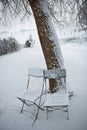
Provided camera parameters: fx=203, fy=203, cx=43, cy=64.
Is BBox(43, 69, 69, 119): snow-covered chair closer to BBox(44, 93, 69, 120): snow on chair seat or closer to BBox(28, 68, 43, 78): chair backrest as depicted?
BBox(44, 93, 69, 120): snow on chair seat

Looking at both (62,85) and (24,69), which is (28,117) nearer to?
(62,85)

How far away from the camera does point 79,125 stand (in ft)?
13.1

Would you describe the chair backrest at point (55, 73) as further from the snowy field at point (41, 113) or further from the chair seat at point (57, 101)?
the snowy field at point (41, 113)

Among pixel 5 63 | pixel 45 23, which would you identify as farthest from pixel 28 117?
pixel 5 63

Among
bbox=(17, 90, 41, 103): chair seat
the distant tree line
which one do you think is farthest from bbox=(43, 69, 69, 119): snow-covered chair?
the distant tree line

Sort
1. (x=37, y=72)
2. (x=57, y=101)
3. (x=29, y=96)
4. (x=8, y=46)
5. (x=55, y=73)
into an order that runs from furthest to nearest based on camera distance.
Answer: (x=8, y=46), (x=37, y=72), (x=55, y=73), (x=29, y=96), (x=57, y=101)

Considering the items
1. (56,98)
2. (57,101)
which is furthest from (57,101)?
(56,98)

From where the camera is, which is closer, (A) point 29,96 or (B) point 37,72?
(A) point 29,96

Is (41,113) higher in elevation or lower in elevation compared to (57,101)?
lower

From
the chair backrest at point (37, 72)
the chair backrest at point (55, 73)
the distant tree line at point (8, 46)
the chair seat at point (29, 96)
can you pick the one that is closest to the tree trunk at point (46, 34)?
the chair backrest at point (37, 72)

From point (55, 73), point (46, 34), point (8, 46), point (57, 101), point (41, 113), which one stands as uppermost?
point (8, 46)

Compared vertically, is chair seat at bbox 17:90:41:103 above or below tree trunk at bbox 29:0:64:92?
below

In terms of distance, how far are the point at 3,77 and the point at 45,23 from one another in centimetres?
347

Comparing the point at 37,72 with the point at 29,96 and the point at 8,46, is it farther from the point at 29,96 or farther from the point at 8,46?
the point at 8,46
